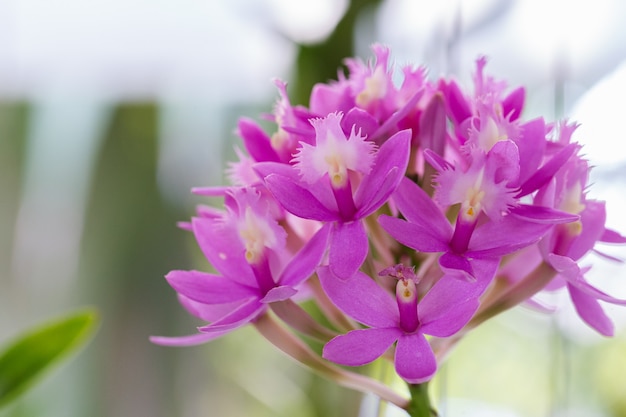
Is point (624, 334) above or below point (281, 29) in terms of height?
below

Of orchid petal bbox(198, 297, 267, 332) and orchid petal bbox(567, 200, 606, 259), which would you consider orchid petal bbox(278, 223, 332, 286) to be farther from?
orchid petal bbox(567, 200, 606, 259)

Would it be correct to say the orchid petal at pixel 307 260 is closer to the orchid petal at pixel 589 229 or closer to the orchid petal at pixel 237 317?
the orchid petal at pixel 237 317

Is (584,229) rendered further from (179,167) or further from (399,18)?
(179,167)

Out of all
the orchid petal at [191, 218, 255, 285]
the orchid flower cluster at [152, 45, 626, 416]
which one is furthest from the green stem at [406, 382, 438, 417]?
the orchid petal at [191, 218, 255, 285]

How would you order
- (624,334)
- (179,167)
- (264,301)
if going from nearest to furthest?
(264,301) → (624,334) → (179,167)

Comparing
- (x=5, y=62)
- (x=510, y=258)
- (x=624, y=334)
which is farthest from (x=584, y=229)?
(x=5, y=62)

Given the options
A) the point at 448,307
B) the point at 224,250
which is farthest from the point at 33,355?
the point at 448,307

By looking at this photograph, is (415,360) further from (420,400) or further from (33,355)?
(33,355)
